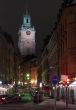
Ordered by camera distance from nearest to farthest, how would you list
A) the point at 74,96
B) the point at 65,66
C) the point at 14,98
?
the point at 74,96, the point at 14,98, the point at 65,66

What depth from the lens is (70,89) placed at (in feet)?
256

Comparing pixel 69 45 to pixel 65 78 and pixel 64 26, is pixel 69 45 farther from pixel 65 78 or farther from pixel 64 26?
pixel 65 78

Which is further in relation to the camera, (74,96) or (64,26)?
(64,26)

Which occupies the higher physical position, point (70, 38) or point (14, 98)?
point (70, 38)

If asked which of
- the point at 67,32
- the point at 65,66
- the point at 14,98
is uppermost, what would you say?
the point at 67,32

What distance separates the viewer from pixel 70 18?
85938mm

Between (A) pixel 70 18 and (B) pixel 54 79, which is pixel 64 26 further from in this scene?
(B) pixel 54 79

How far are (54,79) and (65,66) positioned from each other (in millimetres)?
47284

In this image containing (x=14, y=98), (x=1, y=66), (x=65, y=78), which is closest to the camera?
(x=65, y=78)

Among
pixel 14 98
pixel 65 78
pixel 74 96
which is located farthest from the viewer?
pixel 14 98

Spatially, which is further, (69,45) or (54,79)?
(69,45)

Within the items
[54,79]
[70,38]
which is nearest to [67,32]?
[70,38]

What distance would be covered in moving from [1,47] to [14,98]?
6360 cm

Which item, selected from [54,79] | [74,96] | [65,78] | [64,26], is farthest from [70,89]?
[54,79]
